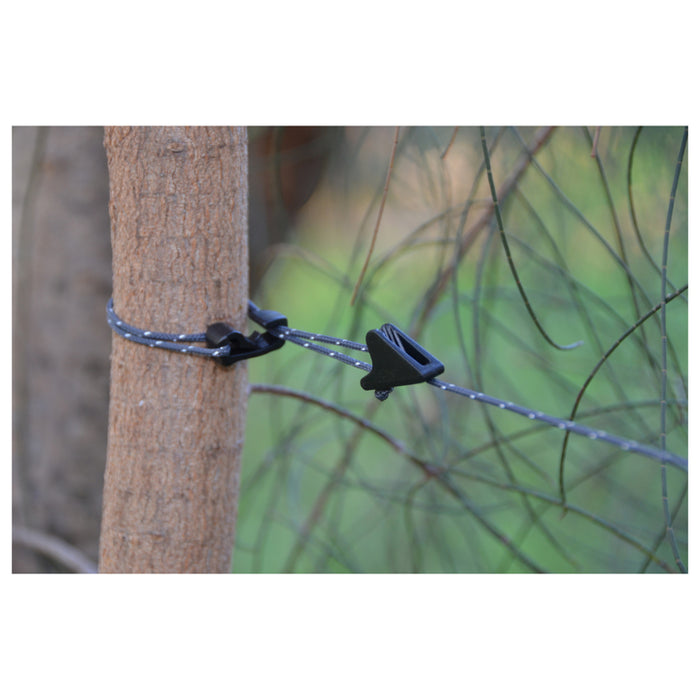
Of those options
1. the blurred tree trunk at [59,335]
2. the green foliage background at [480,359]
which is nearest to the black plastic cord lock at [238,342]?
the green foliage background at [480,359]

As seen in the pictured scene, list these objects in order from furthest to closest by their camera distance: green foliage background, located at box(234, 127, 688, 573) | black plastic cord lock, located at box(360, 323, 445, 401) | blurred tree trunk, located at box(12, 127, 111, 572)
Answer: blurred tree trunk, located at box(12, 127, 111, 572) < green foliage background, located at box(234, 127, 688, 573) < black plastic cord lock, located at box(360, 323, 445, 401)

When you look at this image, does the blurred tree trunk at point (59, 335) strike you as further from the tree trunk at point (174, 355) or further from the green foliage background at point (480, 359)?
the tree trunk at point (174, 355)

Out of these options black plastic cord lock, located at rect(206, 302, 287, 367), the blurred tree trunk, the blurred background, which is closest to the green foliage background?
the blurred background

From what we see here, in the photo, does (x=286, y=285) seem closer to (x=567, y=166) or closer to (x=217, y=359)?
(x=567, y=166)

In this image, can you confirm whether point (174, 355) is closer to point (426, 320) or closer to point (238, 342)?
point (238, 342)

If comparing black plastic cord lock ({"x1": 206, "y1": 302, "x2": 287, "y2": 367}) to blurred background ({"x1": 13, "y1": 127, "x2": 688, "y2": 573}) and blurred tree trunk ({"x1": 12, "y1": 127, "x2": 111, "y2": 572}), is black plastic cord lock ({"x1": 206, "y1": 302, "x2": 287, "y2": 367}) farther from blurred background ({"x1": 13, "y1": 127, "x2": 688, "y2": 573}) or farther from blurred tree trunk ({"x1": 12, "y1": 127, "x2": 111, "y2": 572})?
blurred tree trunk ({"x1": 12, "y1": 127, "x2": 111, "y2": 572})

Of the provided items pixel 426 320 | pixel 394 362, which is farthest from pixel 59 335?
pixel 394 362

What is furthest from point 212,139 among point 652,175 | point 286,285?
point 286,285

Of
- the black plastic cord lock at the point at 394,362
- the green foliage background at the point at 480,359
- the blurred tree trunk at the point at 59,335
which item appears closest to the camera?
the black plastic cord lock at the point at 394,362
